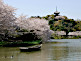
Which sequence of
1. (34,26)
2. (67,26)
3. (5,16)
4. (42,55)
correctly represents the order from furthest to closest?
(67,26)
(34,26)
(5,16)
(42,55)

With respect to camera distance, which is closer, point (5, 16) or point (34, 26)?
point (5, 16)

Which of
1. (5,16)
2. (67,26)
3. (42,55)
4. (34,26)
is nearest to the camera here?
(42,55)

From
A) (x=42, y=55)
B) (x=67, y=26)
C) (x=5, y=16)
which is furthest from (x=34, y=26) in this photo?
(x=67, y=26)

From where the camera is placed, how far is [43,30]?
4906 centimetres

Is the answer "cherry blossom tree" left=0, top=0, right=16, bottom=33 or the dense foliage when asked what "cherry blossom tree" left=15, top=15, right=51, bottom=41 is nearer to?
"cherry blossom tree" left=0, top=0, right=16, bottom=33

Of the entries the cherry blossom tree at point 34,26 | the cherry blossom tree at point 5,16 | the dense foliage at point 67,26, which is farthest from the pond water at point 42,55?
the dense foliage at point 67,26

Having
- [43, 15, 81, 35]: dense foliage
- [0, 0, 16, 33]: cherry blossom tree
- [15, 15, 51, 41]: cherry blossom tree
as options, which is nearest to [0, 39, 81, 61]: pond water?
[0, 0, 16, 33]: cherry blossom tree

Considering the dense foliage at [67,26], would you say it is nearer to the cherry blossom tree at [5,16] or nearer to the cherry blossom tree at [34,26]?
the cherry blossom tree at [34,26]

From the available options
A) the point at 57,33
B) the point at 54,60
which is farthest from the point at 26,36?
the point at 57,33

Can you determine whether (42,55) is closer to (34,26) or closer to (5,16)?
(5,16)

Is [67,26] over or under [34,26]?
over

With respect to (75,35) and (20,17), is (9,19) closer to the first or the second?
(20,17)

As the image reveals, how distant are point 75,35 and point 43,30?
5210cm

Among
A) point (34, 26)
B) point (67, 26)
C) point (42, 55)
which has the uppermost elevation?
point (67, 26)
